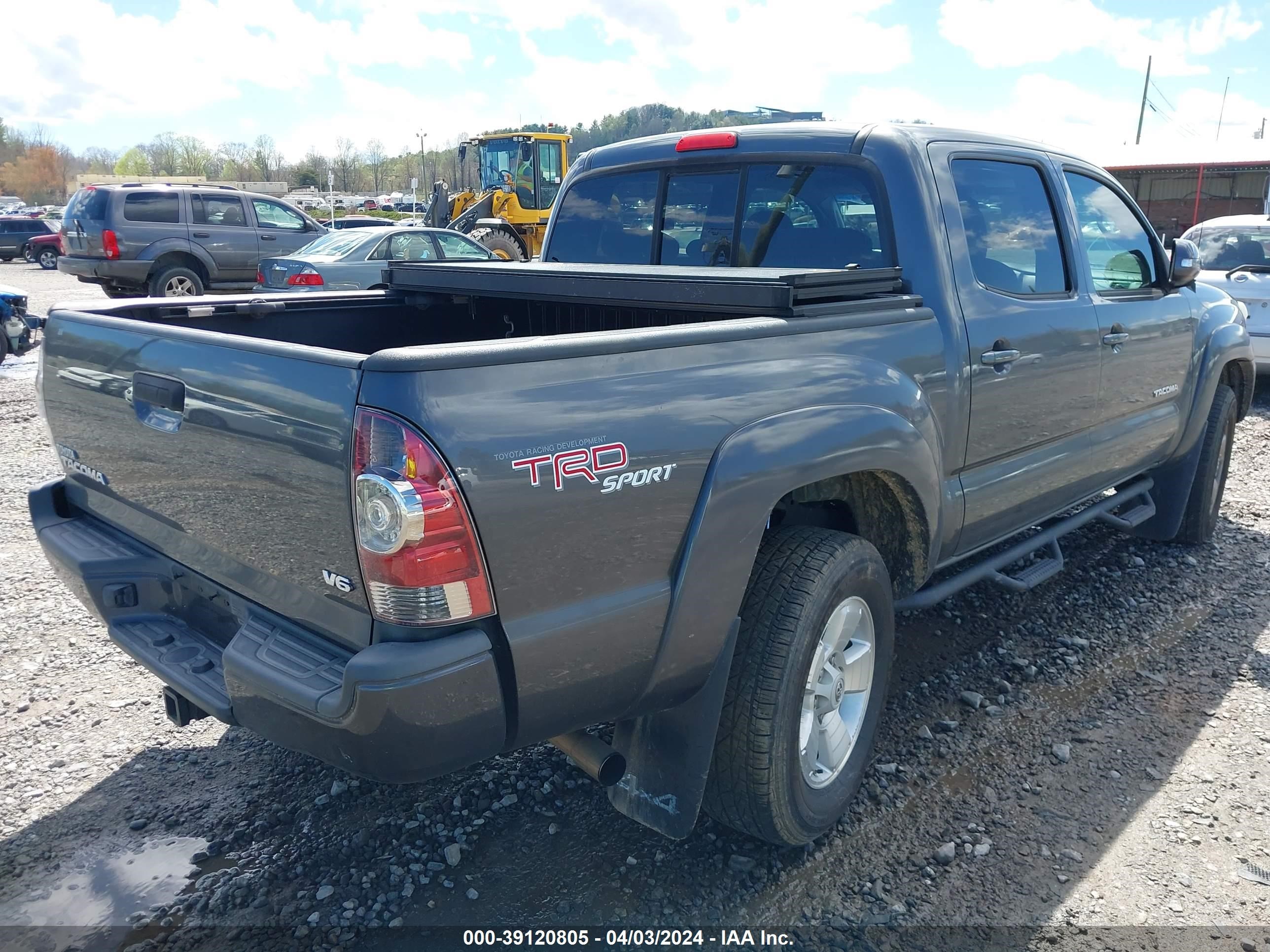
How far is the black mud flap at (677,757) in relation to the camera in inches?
99.7

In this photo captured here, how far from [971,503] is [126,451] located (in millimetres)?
2710

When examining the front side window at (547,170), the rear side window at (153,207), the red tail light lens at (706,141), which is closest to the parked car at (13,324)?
the rear side window at (153,207)

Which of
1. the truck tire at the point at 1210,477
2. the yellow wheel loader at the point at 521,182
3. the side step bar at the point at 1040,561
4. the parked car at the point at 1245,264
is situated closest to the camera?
the side step bar at the point at 1040,561

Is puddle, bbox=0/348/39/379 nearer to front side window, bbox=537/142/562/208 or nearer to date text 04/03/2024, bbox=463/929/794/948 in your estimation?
date text 04/03/2024, bbox=463/929/794/948

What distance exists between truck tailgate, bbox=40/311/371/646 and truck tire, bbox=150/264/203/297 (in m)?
14.1

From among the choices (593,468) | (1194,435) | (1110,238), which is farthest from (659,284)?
(1194,435)

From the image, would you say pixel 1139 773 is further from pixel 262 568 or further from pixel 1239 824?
pixel 262 568

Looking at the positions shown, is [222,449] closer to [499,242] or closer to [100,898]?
[100,898]

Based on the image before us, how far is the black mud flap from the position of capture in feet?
8.30

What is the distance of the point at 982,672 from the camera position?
4.07m

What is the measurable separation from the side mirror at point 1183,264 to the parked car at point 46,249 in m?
35.4

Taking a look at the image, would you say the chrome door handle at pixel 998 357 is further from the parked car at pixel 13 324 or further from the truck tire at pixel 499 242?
the truck tire at pixel 499 242

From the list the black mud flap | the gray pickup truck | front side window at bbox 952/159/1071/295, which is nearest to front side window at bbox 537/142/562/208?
the gray pickup truck

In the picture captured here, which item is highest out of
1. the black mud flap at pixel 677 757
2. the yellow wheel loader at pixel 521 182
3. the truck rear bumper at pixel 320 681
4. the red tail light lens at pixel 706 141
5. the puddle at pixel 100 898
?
the yellow wheel loader at pixel 521 182
